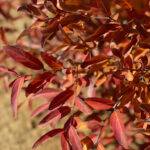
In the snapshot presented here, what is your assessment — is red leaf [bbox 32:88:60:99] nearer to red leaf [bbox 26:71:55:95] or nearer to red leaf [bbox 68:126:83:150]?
red leaf [bbox 26:71:55:95]

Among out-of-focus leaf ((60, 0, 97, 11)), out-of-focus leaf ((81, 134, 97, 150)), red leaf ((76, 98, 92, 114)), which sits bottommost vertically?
out-of-focus leaf ((81, 134, 97, 150))

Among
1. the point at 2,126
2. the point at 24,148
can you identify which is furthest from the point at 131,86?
the point at 2,126

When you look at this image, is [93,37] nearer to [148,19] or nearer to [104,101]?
[148,19]

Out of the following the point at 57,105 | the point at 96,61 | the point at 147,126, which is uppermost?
the point at 96,61

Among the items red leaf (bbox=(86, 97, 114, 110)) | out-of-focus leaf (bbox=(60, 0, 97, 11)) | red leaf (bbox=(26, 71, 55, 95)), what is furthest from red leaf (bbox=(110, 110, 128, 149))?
out-of-focus leaf (bbox=(60, 0, 97, 11))

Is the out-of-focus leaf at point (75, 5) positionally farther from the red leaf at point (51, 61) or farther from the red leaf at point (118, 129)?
the red leaf at point (118, 129)

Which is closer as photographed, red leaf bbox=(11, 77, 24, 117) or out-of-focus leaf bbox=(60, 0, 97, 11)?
out-of-focus leaf bbox=(60, 0, 97, 11)

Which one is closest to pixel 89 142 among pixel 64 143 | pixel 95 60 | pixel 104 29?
pixel 64 143
